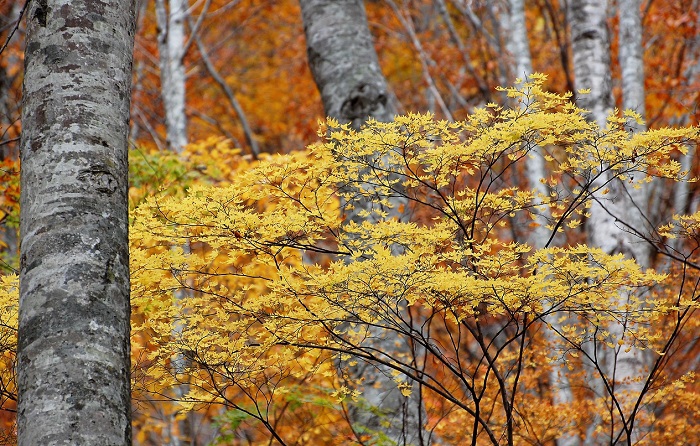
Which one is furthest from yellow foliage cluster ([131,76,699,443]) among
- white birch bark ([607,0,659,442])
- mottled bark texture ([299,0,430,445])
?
white birch bark ([607,0,659,442])

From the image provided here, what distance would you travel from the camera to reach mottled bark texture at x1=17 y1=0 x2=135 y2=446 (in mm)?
2035

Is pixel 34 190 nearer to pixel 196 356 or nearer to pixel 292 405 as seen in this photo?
pixel 196 356

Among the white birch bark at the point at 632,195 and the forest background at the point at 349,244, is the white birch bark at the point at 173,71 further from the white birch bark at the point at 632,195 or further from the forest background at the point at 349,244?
the white birch bark at the point at 632,195

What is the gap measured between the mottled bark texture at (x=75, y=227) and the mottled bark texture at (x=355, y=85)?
2.76 m

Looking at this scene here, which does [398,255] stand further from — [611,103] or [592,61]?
[592,61]

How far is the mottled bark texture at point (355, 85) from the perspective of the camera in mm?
4969

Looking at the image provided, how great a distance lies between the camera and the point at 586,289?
10.1 ft

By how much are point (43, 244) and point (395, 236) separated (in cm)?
151

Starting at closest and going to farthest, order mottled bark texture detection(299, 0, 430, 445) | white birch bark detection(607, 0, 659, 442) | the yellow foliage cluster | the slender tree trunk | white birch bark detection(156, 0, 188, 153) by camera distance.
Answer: the yellow foliage cluster → mottled bark texture detection(299, 0, 430, 445) → white birch bark detection(607, 0, 659, 442) → the slender tree trunk → white birch bark detection(156, 0, 188, 153)

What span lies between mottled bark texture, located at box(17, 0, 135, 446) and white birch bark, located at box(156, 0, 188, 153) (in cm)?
577

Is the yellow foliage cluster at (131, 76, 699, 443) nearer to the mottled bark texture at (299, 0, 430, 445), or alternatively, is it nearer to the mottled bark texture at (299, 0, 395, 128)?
the mottled bark texture at (299, 0, 430, 445)

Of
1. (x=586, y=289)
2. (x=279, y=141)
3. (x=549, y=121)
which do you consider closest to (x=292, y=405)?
(x=586, y=289)

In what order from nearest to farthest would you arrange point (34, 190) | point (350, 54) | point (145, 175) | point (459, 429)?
point (34, 190) < point (459, 429) < point (350, 54) < point (145, 175)

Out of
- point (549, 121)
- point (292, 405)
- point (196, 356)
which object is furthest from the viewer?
point (292, 405)
